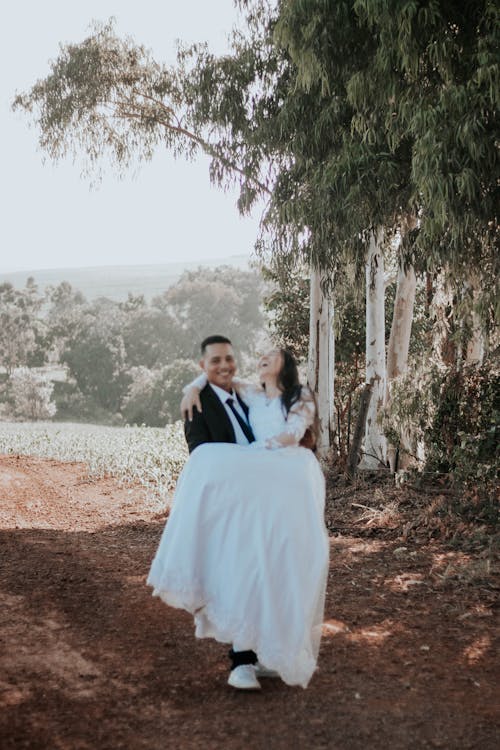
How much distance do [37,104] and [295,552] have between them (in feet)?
44.0

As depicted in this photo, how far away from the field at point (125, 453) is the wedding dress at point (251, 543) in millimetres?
6498

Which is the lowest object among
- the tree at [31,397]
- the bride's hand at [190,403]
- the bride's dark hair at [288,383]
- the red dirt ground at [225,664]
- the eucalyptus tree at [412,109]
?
the tree at [31,397]

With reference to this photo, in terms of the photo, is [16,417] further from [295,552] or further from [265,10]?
[295,552]

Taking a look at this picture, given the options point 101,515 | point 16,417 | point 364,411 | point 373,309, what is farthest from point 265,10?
point 16,417

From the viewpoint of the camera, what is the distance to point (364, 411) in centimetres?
1030

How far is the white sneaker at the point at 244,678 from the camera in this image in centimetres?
373

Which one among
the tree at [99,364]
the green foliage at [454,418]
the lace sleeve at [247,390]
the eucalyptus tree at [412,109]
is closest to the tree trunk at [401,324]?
the green foliage at [454,418]

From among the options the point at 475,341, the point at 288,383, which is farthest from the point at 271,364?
the point at 475,341

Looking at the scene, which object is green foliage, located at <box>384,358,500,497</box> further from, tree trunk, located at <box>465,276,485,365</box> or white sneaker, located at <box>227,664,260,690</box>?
white sneaker, located at <box>227,664,260,690</box>

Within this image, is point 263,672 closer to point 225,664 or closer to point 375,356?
point 225,664

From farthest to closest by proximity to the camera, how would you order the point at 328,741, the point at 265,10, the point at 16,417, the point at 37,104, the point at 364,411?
the point at 16,417 → the point at 37,104 → the point at 265,10 → the point at 364,411 → the point at 328,741

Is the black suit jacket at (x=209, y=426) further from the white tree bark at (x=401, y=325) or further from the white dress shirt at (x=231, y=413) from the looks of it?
the white tree bark at (x=401, y=325)

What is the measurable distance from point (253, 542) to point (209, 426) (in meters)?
0.58

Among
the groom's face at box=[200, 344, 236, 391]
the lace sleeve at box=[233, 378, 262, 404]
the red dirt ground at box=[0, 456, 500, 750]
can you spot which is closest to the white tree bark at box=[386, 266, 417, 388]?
the red dirt ground at box=[0, 456, 500, 750]
